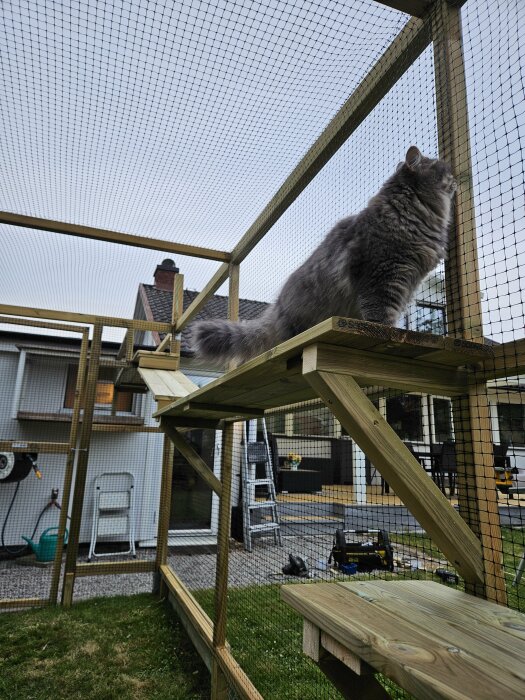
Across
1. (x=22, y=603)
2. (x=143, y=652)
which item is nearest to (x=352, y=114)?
(x=143, y=652)

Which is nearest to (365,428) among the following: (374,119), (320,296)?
(320,296)

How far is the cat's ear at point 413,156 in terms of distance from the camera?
57.4 inches

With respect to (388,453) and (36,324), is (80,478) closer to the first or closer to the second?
(36,324)

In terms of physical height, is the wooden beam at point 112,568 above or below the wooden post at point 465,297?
below

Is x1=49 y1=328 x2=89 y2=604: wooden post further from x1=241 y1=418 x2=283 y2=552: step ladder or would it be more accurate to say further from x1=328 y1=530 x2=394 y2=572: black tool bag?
x1=328 y1=530 x2=394 y2=572: black tool bag

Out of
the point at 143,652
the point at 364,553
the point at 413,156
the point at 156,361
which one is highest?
the point at 413,156

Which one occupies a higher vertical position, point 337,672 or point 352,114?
point 352,114

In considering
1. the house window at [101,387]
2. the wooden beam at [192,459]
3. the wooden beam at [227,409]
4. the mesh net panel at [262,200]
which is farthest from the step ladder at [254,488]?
the wooden beam at [227,409]

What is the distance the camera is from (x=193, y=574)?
13.9 ft

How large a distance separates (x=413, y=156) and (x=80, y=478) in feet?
11.2

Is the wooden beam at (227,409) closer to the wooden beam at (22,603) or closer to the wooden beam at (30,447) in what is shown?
the wooden beam at (30,447)

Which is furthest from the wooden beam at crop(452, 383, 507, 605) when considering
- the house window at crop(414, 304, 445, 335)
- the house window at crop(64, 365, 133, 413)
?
the house window at crop(64, 365, 133, 413)

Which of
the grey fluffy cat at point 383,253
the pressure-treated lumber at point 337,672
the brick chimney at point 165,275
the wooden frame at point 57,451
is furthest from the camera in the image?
the brick chimney at point 165,275

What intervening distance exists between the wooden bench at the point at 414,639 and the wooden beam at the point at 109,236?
281cm
